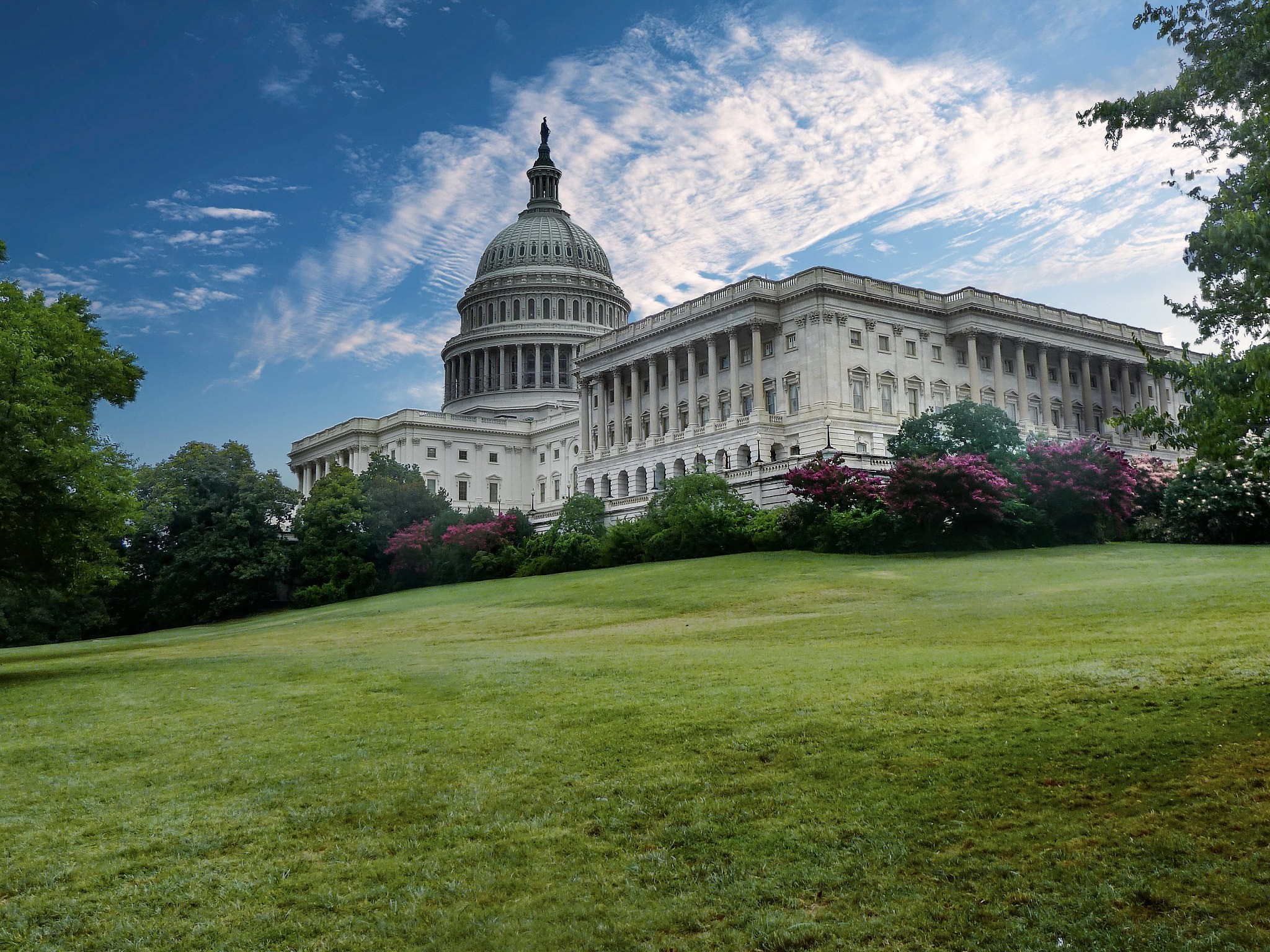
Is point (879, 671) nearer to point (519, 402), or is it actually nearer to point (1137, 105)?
point (1137, 105)

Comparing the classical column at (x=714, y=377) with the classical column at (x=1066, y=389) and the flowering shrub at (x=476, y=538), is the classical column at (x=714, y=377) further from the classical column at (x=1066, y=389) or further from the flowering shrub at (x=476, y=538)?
the classical column at (x=1066, y=389)

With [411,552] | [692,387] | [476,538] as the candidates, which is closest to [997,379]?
[692,387]

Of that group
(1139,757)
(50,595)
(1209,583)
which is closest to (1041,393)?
(1209,583)

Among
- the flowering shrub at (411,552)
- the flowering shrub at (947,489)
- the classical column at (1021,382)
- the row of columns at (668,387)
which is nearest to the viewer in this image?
the flowering shrub at (947,489)

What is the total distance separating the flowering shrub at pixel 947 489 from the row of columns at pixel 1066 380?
139 feet

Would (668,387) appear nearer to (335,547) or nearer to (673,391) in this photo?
(673,391)

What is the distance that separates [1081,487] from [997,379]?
145ft

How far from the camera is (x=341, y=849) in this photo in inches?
444

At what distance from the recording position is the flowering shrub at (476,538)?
72125 millimetres

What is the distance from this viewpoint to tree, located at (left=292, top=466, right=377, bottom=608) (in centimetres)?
7362

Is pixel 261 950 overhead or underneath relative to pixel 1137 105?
underneath

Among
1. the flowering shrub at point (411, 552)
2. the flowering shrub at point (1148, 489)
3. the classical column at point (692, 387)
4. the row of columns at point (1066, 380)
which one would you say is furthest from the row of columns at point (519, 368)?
the flowering shrub at point (1148, 489)

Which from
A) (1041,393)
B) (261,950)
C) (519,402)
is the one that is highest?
(519,402)

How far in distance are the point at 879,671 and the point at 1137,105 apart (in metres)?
10.3
